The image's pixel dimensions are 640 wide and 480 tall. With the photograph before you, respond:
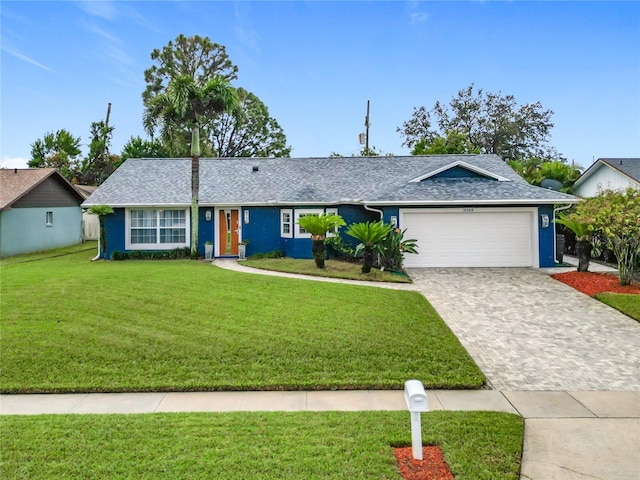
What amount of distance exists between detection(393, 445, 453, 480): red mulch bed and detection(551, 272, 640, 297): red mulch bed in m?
9.10

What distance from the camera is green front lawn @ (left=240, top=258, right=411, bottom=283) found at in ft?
42.2

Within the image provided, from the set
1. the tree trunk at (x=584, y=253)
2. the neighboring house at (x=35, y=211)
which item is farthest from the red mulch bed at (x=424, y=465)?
the neighboring house at (x=35, y=211)

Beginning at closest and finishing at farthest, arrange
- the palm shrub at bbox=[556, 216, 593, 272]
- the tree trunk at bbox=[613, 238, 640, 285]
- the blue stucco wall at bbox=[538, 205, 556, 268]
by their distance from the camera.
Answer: the tree trunk at bbox=[613, 238, 640, 285]
the palm shrub at bbox=[556, 216, 593, 272]
the blue stucco wall at bbox=[538, 205, 556, 268]

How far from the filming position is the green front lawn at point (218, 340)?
599 centimetres

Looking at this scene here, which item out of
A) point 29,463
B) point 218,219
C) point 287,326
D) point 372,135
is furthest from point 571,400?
point 372,135

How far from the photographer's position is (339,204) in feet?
54.0

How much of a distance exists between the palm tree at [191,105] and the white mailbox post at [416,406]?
14793 millimetres

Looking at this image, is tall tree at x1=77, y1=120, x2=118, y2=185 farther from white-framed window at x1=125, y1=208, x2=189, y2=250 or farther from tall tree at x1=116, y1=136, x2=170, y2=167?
white-framed window at x1=125, y1=208, x2=189, y2=250

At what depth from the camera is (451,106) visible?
40.6 meters

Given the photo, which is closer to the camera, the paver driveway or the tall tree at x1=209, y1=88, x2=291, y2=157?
the paver driveway

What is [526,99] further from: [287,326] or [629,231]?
[287,326]

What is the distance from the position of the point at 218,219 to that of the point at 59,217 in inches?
453

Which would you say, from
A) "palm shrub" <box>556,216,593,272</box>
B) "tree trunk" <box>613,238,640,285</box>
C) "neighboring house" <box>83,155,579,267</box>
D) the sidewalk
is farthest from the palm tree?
"tree trunk" <box>613,238,640,285</box>

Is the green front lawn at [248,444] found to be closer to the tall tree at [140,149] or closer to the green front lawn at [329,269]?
the green front lawn at [329,269]
